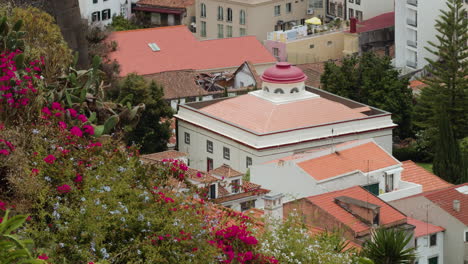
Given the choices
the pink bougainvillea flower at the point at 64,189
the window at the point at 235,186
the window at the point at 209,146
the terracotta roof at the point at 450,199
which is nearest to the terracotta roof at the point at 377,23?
the window at the point at 209,146

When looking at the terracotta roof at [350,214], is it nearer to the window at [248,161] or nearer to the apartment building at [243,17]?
the window at [248,161]

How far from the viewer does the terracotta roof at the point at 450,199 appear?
53.8 meters

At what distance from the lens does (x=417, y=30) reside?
9444cm

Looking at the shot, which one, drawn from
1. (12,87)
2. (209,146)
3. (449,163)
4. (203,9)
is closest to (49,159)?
(12,87)

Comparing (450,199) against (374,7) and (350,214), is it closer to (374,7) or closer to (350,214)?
(350,214)

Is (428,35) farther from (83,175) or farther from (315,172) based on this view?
(83,175)

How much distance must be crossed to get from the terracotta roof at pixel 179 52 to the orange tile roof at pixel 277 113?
18.6 meters

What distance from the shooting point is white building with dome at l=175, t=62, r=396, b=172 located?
6750 cm

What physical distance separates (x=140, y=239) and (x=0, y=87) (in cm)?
486

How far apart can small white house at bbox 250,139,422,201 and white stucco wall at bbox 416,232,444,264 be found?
3832 millimetres

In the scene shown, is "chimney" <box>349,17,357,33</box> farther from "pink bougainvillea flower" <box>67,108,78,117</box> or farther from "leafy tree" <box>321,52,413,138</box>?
"pink bougainvillea flower" <box>67,108,78,117</box>

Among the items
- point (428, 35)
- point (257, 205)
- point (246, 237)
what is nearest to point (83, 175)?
point (246, 237)

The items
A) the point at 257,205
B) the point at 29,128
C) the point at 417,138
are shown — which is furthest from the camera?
the point at 417,138

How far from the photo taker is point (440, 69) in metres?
77.8
